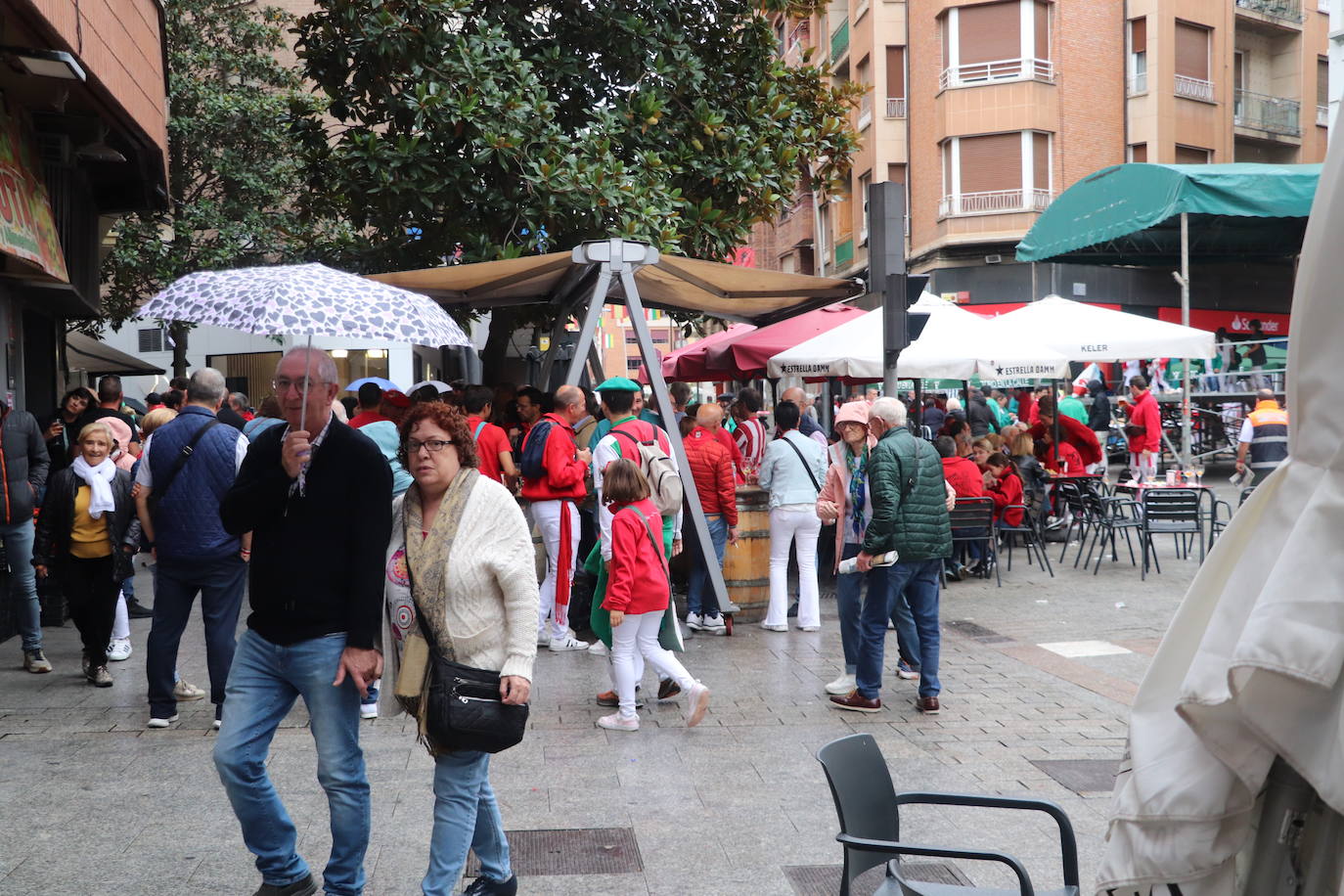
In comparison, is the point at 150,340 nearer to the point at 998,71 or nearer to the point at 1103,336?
the point at 998,71

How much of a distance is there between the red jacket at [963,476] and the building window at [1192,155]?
83.3ft

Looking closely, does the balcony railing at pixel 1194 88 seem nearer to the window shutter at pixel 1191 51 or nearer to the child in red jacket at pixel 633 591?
the window shutter at pixel 1191 51

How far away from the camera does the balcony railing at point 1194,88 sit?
3431 centimetres

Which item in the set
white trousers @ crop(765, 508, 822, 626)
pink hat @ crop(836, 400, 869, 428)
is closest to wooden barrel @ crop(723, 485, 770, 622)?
white trousers @ crop(765, 508, 822, 626)

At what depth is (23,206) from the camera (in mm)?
8688

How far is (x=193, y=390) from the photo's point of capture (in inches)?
279

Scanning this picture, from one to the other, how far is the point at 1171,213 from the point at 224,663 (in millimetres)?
15616

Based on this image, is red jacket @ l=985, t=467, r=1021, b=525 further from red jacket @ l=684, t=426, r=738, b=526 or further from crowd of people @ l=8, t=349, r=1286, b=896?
red jacket @ l=684, t=426, r=738, b=526

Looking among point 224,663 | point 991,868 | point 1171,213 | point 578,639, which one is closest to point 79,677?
point 224,663

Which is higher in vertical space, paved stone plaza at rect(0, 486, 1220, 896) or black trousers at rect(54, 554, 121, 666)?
black trousers at rect(54, 554, 121, 666)

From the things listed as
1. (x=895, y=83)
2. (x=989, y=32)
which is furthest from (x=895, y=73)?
(x=989, y=32)

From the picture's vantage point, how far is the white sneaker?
781 centimetres

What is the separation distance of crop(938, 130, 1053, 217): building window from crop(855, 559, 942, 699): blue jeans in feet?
91.7

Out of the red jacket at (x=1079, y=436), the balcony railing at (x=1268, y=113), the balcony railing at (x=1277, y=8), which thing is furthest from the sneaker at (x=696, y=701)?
the balcony railing at (x=1277, y=8)
